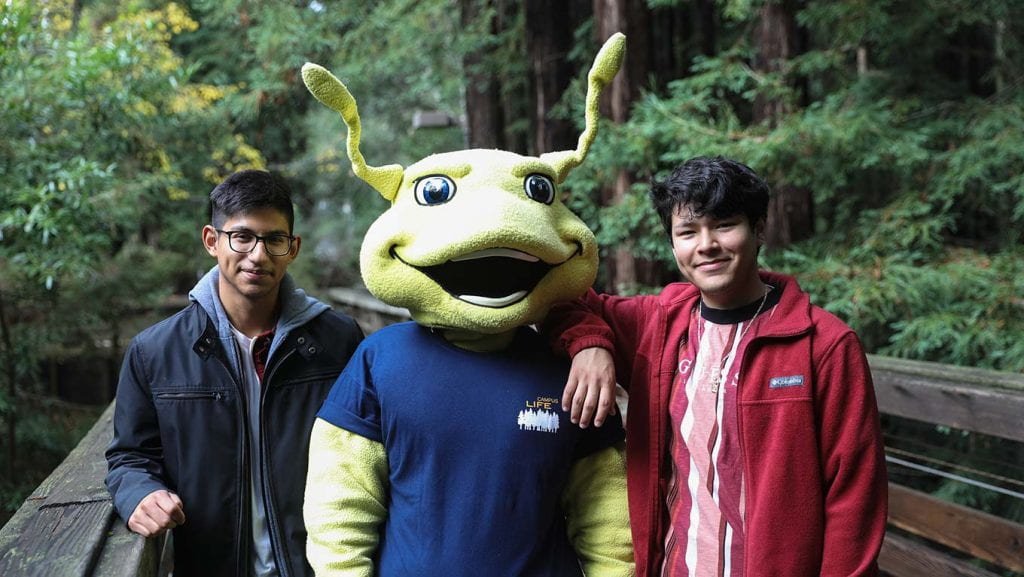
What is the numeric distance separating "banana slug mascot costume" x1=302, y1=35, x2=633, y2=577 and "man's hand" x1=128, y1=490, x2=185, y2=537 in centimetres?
29

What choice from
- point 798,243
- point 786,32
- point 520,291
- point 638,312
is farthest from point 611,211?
point 520,291

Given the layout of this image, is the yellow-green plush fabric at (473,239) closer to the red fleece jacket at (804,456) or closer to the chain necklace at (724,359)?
the red fleece jacket at (804,456)

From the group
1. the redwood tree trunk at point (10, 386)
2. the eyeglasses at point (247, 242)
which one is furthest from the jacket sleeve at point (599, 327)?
the redwood tree trunk at point (10, 386)

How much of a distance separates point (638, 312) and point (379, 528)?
33.2 inches

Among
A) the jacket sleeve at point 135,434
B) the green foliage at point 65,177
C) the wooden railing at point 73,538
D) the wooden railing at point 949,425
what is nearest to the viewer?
the wooden railing at point 73,538

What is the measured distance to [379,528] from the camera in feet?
6.09

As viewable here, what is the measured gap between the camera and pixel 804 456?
64.3 inches

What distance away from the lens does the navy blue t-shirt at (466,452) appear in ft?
5.64

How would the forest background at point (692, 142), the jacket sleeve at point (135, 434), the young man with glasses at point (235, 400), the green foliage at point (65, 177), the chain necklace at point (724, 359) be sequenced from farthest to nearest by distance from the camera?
1. the green foliage at point (65, 177)
2. the forest background at point (692, 142)
3. the young man with glasses at point (235, 400)
4. the jacket sleeve at point (135, 434)
5. the chain necklace at point (724, 359)

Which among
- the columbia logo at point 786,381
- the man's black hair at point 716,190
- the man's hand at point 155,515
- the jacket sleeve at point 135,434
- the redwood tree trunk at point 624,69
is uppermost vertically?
the redwood tree trunk at point 624,69

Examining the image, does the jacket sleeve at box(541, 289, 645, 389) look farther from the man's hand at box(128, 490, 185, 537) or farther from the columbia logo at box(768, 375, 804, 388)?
the man's hand at box(128, 490, 185, 537)

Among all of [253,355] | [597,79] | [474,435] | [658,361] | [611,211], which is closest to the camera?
[474,435]

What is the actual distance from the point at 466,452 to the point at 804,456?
28.1 inches

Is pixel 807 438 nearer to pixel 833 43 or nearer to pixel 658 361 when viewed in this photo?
pixel 658 361
